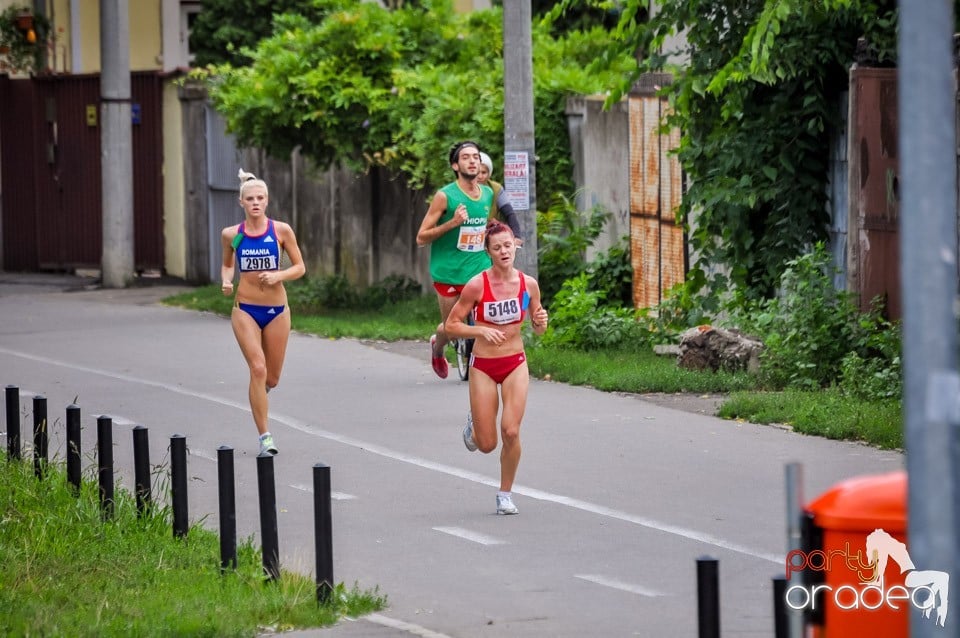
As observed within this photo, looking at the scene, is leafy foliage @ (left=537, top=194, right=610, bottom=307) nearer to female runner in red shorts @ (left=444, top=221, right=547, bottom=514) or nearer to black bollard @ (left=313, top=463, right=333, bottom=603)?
female runner in red shorts @ (left=444, top=221, right=547, bottom=514)

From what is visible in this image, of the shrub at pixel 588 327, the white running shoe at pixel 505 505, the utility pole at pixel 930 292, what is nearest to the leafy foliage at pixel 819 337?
the shrub at pixel 588 327

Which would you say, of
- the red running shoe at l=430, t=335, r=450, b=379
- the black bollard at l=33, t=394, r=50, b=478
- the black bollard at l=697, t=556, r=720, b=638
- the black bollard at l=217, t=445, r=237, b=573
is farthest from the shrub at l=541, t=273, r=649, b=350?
the black bollard at l=697, t=556, r=720, b=638

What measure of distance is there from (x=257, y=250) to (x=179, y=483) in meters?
3.27

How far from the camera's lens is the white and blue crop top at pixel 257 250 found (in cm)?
1080

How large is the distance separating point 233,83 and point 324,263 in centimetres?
272

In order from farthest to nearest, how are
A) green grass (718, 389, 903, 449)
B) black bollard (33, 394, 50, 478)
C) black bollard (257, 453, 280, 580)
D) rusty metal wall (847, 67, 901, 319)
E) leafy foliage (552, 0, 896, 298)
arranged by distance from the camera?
1. leafy foliage (552, 0, 896, 298)
2. rusty metal wall (847, 67, 901, 319)
3. green grass (718, 389, 903, 449)
4. black bollard (33, 394, 50, 478)
5. black bollard (257, 453, 280, 580)

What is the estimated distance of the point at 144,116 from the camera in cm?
2452

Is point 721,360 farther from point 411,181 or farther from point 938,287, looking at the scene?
point 938,287

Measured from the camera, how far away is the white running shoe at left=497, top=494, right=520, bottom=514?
8789 millimetres

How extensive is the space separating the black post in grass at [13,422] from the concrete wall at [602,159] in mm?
8261

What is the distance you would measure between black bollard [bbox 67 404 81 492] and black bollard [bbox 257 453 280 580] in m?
2.03

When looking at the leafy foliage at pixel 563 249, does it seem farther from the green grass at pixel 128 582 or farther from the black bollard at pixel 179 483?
the black bollard at pixel 179 483

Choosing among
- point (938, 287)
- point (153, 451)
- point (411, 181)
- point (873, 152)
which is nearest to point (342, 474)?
point (153, 451)

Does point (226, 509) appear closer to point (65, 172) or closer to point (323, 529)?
point (323, 529)
